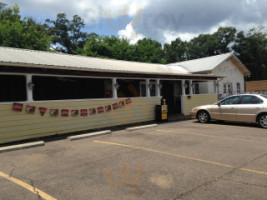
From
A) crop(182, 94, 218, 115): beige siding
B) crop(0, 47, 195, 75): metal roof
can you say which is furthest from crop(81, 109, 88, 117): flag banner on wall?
crop(182, 94, 218, 115): beige siding

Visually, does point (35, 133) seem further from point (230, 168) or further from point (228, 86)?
point (228, 86)

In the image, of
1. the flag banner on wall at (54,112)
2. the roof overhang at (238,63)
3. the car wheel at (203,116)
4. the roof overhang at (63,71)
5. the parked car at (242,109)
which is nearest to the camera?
the roof overhang at (63,71)

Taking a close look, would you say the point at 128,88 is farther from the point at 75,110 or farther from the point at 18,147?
the point at 18,147

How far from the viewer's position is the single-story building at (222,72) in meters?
21.4

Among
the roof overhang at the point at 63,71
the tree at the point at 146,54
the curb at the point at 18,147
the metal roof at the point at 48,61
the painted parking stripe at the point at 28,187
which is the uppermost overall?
the tree at the point at 146,54

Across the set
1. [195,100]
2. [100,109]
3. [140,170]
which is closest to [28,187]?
[140,170]

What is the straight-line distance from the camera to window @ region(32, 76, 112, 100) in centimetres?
1174

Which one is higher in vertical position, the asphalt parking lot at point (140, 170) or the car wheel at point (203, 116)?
the car wheel at point (203, 116)

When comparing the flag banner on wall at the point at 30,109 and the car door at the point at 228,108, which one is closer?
the flag banner on wall at the point at 30,109

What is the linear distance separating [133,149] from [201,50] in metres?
50.2

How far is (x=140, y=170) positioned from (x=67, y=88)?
928 centimetres

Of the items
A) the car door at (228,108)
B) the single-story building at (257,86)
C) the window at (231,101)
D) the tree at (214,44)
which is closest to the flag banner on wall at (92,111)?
the car door at (228,108)

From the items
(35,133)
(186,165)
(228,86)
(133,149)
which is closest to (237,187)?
(186,165)

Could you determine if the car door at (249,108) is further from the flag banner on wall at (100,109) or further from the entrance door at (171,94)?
the entrance door at (171,94)
